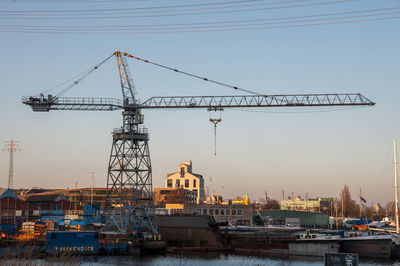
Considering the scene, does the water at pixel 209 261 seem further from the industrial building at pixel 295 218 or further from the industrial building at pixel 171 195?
the industrial building at pixel 171 195

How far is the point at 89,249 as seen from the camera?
64.8m

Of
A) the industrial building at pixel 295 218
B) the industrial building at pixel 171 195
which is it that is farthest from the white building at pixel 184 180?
the industrial building at pixel 295 218

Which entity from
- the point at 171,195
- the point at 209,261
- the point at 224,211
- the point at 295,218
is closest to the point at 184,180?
the point at 171,195

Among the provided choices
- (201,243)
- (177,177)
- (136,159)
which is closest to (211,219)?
(201,243)

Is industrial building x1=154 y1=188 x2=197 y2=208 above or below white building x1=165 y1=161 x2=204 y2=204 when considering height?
below

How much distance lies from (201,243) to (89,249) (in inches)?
810

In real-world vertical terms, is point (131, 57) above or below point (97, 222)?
above

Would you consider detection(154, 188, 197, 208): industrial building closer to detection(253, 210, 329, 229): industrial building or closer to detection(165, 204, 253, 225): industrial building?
detection(253, 210, 329, 229): industrial building

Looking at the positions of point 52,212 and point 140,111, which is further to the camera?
point 52,212

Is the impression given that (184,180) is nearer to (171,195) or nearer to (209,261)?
(171,195)

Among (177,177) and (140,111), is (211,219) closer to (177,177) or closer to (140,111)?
(140,111)

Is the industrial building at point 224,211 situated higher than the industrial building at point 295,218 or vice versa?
the industrial building at point 224,211

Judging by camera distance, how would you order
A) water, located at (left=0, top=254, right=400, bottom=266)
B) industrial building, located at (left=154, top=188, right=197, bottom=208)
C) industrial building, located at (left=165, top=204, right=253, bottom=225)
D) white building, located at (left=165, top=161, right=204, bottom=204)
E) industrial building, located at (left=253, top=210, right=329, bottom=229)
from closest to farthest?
water, located at (left=0, top=254, right=400, bottom=266)
industrial building, located at (left=165, top=204, right=253, bottom=225)
industrial building, located at (left=253, top=210, right=329, bottom=229)
industrial building, located at (left=154, top=188, right=197, bottom=208)
white building, located at (left=165, top=161, right=204, bottom=204)

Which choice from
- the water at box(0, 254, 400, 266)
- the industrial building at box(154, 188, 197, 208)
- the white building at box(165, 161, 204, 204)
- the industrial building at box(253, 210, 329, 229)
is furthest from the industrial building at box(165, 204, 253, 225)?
the white building at box(165, 161, 204, 204)
